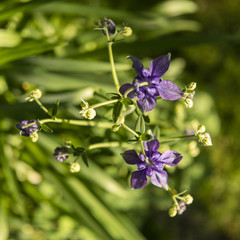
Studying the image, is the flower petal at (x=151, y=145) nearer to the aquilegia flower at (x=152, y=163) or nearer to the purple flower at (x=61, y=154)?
the aquilegia flower at (x=152, y=163)

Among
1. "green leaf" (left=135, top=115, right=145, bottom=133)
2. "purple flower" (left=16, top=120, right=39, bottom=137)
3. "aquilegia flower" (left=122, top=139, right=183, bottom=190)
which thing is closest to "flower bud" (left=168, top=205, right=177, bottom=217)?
"aquilegia flower" (left=122, top=139, right=183, bottom=190)

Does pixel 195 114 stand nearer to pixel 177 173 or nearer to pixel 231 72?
pixel 177 173

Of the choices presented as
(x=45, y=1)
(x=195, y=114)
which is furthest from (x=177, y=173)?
(x=45, y=1)

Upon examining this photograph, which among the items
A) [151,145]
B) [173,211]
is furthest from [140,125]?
[173,211]

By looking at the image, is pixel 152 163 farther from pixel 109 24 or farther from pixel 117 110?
pixel 109 24

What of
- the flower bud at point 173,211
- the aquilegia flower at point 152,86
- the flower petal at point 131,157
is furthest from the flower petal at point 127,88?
the flower bud at point 173,211
